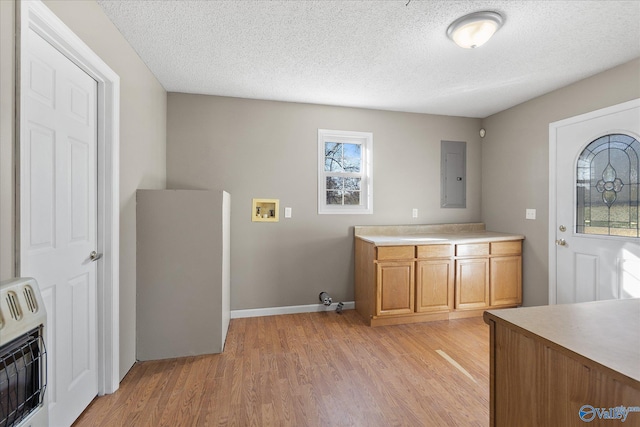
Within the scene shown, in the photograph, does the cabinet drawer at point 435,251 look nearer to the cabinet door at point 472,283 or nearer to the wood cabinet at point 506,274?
the cabinet door at point 472,283

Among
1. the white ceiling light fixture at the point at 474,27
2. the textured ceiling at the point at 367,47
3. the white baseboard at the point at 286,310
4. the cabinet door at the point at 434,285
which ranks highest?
the textured ceiling at the point at 367,47

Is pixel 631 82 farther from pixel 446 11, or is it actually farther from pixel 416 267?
pixel 416 267

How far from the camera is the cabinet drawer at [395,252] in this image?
110 inches

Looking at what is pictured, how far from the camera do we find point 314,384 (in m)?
1.90

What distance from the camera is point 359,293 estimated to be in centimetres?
317

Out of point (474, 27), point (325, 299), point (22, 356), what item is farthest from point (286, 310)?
point (474, 27)

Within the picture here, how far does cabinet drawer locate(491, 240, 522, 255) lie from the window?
1.44 metres

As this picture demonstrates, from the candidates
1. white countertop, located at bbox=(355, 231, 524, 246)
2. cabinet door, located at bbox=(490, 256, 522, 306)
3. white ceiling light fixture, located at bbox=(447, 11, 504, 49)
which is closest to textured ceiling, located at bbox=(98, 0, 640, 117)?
white ceiling light fixture, located at bbox=(447, 11, 504, 49)

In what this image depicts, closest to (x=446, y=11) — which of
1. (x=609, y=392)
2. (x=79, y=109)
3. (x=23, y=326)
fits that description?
(x=609, y=392)

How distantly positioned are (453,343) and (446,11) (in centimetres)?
261

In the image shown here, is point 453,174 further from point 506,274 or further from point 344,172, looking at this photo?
point 344,172

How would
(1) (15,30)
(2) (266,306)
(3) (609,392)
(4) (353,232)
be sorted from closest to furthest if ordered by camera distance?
1. (3) (609,392)
2. (1) (15,30)
3. (2) (266,306)
4. (4) (353,232)

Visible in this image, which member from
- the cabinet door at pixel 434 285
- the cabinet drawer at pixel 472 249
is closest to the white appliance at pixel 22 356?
the cabinet door at pixel 434 285

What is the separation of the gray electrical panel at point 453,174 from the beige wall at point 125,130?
334cm
